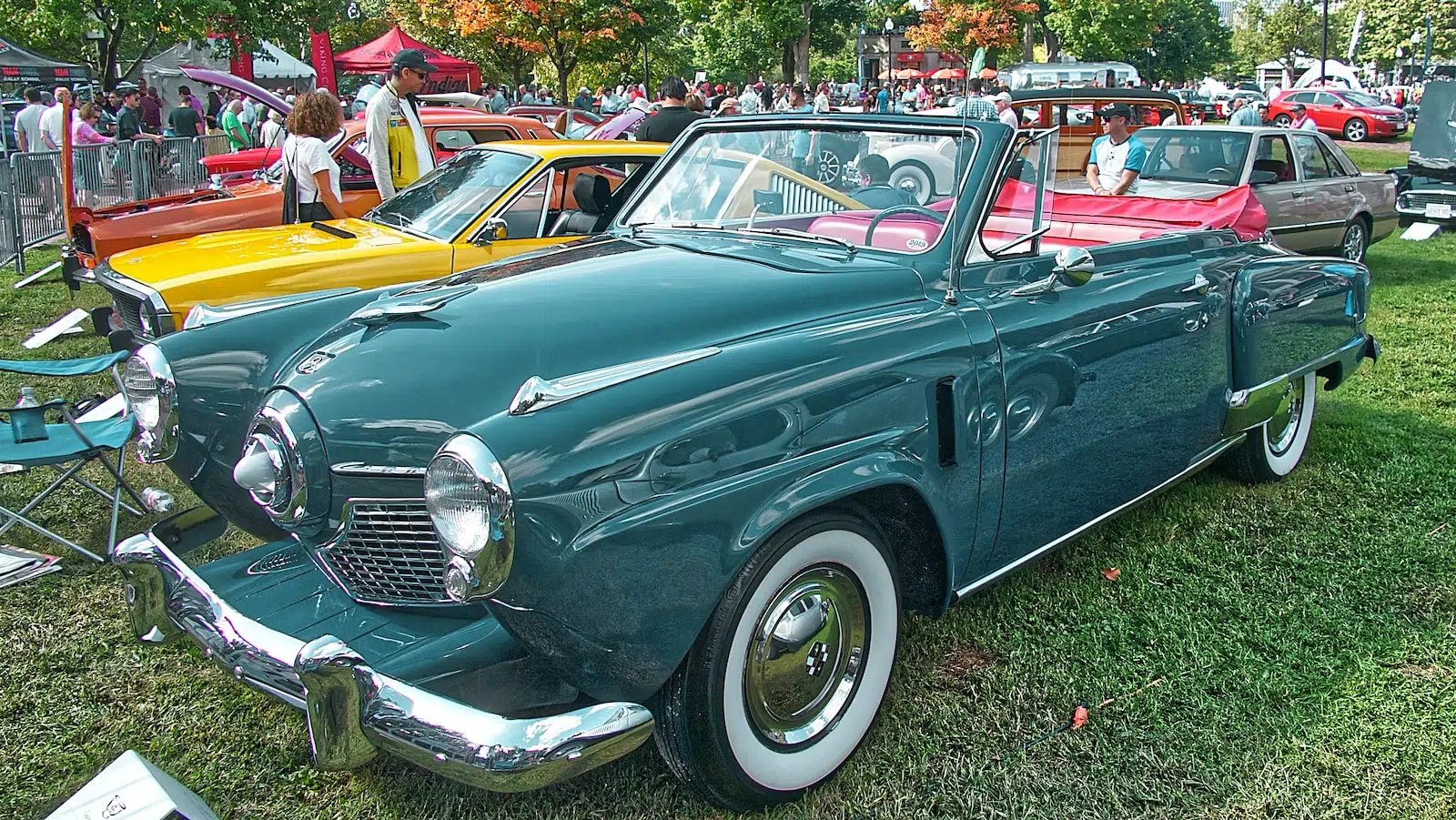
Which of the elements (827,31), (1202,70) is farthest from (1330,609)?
(1202,70)

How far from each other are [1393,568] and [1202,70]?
71071mm

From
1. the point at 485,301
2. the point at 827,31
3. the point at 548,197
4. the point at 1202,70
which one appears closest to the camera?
the point at 485,301

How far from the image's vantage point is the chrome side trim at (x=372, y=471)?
2443mm

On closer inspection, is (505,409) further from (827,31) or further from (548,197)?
(827,31)

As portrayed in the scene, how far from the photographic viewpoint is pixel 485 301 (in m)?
3.01

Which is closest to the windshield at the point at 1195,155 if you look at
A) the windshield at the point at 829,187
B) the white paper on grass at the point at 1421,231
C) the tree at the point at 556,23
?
the white paper on grass at the point at 1421,231

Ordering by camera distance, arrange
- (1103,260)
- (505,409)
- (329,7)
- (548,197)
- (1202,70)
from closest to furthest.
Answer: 1. (505,409)
2. (1103,260)
3. (548,197)
4. (329,7)
5. (1202,70)

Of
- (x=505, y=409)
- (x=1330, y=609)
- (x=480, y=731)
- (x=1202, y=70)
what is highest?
(x=1202, y=70)

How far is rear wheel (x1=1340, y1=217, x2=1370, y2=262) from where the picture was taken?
33.8 feet

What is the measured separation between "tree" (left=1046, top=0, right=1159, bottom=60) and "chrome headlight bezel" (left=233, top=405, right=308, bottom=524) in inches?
1963

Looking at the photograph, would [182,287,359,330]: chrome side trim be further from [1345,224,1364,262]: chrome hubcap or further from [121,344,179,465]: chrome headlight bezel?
[1345,224,1364,262]: chrome hubcap

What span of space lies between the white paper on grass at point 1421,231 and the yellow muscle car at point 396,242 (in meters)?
9.85

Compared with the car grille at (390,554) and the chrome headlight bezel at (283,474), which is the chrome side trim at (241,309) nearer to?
the chrome headlight bezel at (283,474)

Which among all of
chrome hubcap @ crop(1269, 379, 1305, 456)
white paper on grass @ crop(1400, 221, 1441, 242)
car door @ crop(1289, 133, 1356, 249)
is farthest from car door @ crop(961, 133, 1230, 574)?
white paper on grass @ crop(1400, 221, 1441, 242)
